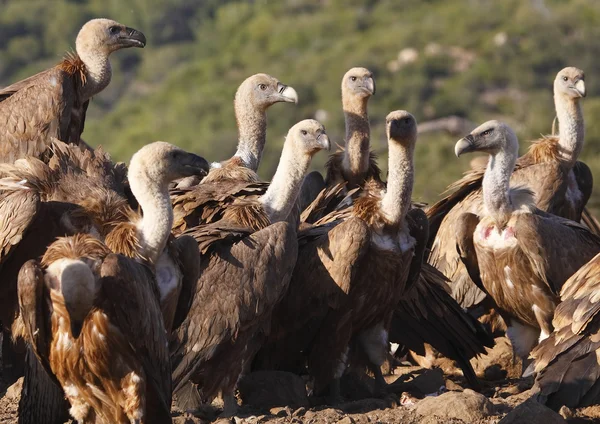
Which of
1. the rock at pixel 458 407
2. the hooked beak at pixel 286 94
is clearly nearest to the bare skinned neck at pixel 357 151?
the hooked beak at pixel 286 94

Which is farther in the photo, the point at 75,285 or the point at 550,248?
the point at 550,248

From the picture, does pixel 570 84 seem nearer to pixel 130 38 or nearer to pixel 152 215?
pixel 130 38

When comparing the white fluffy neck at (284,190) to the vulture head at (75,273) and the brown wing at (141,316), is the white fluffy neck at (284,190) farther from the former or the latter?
the vulture head at (75,273)

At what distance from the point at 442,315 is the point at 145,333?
3042 mm

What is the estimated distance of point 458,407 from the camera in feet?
22.9

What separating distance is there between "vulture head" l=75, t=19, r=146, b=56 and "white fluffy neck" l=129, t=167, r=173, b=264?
274cm

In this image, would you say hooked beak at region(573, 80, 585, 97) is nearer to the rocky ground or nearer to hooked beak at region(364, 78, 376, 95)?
hooked beak at region(364, 78, 376, 95)

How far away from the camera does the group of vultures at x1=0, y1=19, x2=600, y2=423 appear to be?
20.6 feet

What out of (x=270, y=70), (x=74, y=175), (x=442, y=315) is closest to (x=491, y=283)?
(x=442, y=315)

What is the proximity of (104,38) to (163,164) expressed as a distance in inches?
113

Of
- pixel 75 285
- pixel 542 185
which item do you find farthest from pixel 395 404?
pixel 542 185

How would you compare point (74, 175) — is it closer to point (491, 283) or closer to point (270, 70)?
point (491, 283)

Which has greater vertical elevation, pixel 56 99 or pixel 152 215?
pixel 56 99

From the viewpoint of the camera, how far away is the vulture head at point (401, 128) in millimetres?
8039
